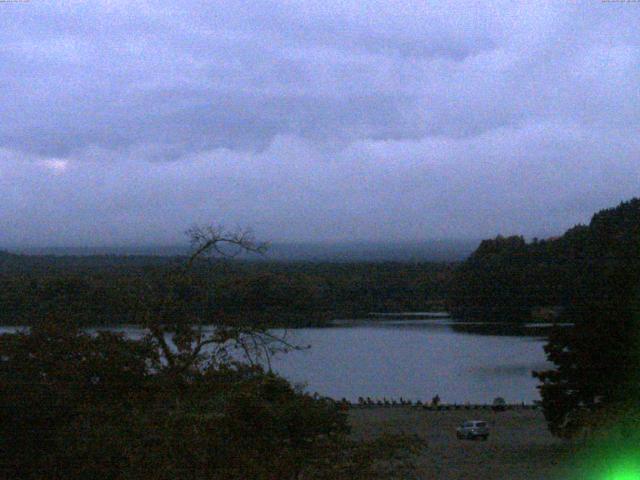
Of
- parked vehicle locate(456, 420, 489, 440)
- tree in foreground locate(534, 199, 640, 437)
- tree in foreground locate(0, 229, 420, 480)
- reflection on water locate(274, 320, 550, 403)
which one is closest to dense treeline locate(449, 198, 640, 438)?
tree in foreground locate(534, 199, 640, 437)

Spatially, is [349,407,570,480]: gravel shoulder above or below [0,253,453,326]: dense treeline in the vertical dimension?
below

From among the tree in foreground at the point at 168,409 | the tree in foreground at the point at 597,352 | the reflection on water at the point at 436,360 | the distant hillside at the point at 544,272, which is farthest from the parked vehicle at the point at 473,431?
the tree in foreground at the point at 168,409

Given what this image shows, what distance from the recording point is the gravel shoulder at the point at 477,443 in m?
11.2

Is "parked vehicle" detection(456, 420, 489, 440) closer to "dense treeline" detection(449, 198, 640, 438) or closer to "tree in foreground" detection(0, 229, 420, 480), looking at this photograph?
"dense treeline" detection(449, 198, 640, 438)

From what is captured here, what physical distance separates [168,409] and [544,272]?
24537 millimetres

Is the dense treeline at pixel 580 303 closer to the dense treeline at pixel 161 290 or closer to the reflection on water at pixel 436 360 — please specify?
the reflection on water at pixel 436 360

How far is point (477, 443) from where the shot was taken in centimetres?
2053

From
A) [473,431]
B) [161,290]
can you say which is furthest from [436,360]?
[161,290]

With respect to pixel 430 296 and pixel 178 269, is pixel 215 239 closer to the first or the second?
pixel 178 269

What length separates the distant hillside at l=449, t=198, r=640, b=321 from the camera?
28.2 m

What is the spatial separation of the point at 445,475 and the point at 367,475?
10.3 feet

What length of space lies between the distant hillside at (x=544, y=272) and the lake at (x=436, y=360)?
1.07m

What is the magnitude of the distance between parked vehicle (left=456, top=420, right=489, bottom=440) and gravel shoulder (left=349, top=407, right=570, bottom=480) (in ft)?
0.99

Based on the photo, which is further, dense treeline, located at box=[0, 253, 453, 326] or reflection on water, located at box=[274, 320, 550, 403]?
reflection on water, located at box=[274, 320, 550, 403]
